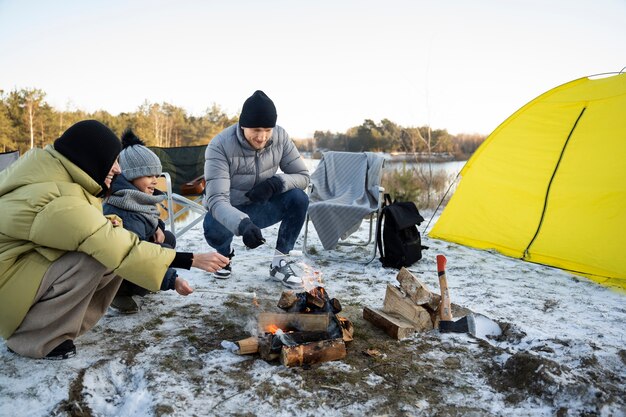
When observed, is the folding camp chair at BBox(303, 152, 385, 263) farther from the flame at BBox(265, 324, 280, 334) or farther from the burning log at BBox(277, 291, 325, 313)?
the flame at BBox(265, 324, 280, 334)

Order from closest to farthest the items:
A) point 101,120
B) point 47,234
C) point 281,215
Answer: point 47,234, point 281,215, point 101,120

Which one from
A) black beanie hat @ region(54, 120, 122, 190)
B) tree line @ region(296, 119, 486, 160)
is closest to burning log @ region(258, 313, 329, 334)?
black beanie hat @ region(54, 120, 122, 190)

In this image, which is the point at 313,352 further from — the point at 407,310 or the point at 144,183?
the point at 144,183

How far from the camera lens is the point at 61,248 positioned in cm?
173

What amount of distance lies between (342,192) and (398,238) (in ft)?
2.52

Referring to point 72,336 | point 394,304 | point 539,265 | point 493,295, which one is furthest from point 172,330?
point 539,265

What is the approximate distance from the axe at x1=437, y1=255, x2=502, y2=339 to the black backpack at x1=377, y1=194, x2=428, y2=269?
1.17 m

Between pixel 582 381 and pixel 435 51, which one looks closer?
pixel 582 381

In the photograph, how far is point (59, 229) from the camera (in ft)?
5.46

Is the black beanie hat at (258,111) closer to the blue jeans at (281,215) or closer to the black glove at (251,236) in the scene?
the blue jeans at (281,215)

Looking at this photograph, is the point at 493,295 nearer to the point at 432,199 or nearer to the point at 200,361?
the point at 200,361

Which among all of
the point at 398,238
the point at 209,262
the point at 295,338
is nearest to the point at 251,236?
the point at 209,262

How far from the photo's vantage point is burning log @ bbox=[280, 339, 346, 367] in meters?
1.94

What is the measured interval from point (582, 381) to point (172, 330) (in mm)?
1976
